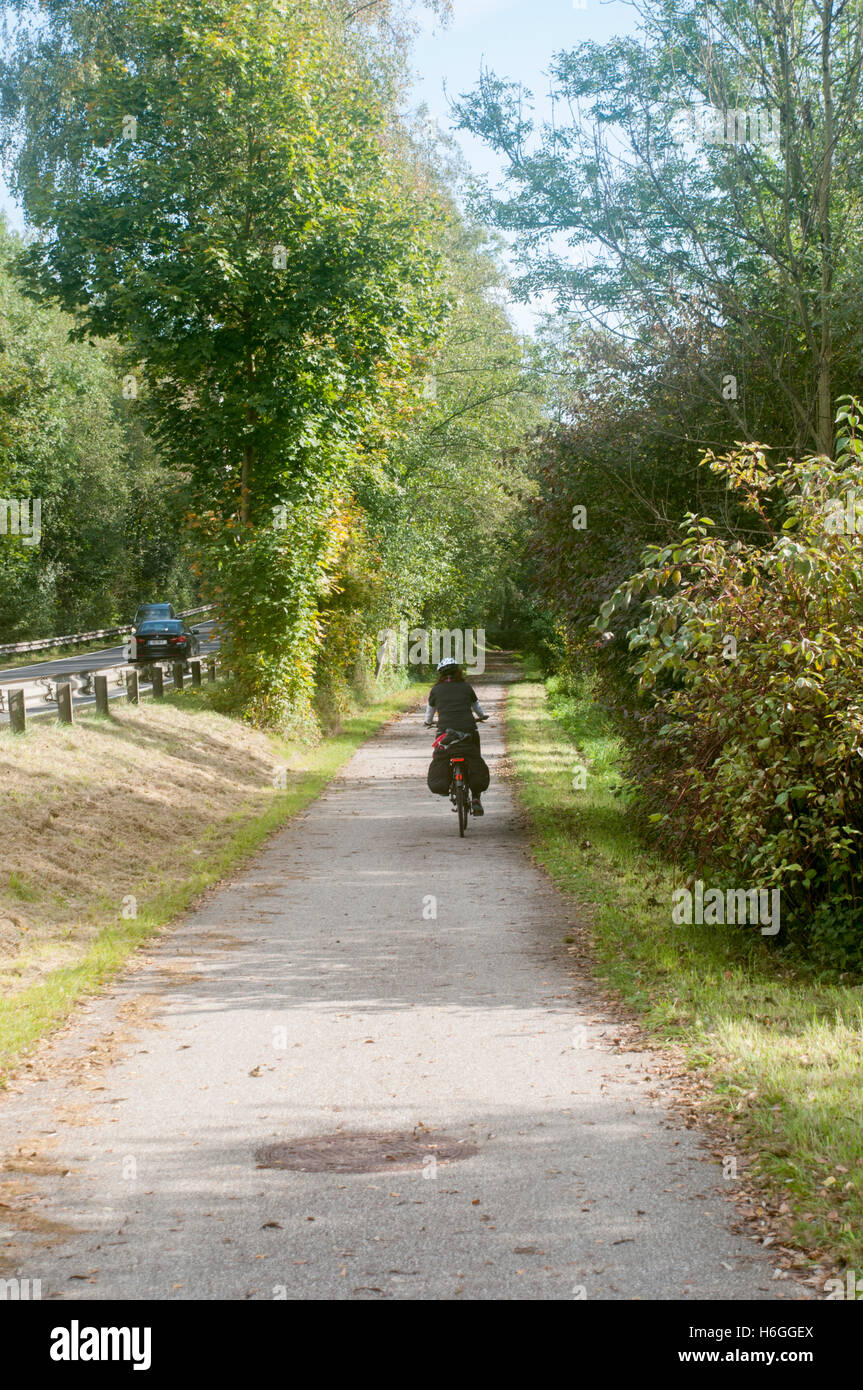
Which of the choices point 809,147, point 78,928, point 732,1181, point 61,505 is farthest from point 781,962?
point 61,505

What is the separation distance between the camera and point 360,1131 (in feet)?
18.7

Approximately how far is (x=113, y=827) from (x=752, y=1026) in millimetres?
8560

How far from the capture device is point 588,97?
14.9 m

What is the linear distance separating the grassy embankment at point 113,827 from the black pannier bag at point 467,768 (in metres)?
2.11

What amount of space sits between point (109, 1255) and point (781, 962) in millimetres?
5746

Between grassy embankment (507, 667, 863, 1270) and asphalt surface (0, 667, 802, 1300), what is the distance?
10.6 inches

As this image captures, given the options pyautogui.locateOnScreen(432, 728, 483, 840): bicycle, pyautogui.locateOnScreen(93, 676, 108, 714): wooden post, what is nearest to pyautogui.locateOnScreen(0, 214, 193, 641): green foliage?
pyautogui.locateOnScreen(93, 676, 108, 714): wooden post

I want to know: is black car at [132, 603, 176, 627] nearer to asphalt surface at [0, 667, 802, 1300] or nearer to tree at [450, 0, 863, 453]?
tree at [450, 0, 863, 453]

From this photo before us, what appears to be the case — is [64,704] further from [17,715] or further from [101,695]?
[101,695]

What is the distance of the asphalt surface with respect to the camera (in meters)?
4.33

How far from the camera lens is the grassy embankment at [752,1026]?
4.92m

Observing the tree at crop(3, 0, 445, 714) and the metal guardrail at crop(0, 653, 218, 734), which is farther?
the tree at crop(3, 0, 445, 714)

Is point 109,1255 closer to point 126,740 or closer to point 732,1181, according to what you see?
point 732,1181

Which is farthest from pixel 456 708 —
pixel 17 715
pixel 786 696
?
pixel 786 696
